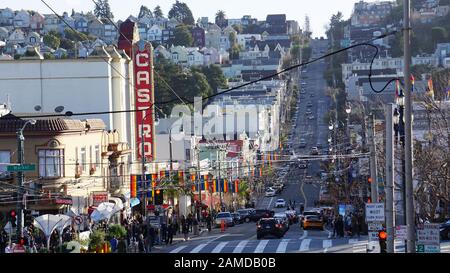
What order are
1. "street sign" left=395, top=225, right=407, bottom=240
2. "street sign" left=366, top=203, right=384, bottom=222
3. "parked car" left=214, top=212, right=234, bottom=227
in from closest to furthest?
"street sign" left=395, top=225, right=407, bottom=240
"street sign" left=366, top=203, right=384, bottom=222
"parked car" left=214, top=212, right=234, bottom=227

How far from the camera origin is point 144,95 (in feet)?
176

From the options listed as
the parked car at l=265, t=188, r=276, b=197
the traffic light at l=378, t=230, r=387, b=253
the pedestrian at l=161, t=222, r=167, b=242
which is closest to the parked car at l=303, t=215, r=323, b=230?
the pedestrian at l=161, t=222, r=167, b=242

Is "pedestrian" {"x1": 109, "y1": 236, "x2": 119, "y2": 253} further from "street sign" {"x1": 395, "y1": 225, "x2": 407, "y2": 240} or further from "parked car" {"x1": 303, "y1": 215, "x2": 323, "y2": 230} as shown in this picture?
"parked car" {"x1": 303, "y1": 215, "x2": 323, "y2": 230}

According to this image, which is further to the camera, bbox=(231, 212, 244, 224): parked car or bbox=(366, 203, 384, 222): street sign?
bbox=(231, 212, 244, 224): parked car

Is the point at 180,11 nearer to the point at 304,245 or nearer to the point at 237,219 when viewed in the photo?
the point at 237,219

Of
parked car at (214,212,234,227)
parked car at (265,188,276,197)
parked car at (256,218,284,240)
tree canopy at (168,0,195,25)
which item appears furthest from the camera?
parked car at (265,188,276,197)

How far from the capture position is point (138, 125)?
5334 cm

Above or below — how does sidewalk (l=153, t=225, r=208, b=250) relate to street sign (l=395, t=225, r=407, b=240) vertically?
below

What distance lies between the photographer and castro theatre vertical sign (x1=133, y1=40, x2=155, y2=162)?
53.0 metres

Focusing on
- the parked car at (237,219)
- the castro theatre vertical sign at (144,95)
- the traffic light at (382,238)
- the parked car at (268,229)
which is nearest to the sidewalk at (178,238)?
the parked car at (268,229)

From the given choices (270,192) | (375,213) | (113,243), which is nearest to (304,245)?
(113,243)

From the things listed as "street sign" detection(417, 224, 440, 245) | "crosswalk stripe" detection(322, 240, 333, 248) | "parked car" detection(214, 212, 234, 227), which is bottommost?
"parked car" detection(214, 212, 234, 227)
